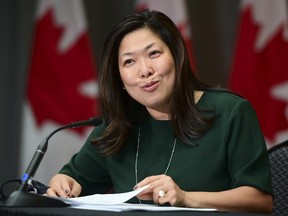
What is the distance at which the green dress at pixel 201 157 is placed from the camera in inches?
76.5

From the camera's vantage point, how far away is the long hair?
210cm

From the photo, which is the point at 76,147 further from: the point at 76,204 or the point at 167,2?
the point at 76,204

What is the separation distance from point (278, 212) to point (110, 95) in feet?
2.41

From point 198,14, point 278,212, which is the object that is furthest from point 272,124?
point 278,212

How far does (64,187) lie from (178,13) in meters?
1.95

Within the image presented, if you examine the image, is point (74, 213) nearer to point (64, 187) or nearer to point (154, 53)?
point (64, 187)

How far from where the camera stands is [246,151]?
6.39 feet

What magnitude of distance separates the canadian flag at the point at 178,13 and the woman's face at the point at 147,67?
1.59m

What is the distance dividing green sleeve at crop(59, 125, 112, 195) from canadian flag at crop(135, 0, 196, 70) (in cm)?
153

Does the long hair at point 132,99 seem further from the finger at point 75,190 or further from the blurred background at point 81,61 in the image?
the blurred background at point 81,61

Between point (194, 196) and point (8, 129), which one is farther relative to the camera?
point (8, 129)

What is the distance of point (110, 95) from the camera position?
2266 millimetres

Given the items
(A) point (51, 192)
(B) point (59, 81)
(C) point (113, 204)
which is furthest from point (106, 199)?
(B) point (59, 81)

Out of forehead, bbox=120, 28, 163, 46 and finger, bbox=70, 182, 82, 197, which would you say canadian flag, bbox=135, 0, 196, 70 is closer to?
forehead, bbox=120, 28, 163, 46
